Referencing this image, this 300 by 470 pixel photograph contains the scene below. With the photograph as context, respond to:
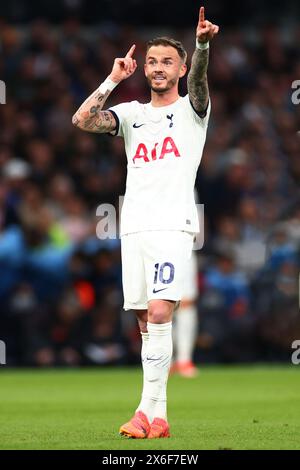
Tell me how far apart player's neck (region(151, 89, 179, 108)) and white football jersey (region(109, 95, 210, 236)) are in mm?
33

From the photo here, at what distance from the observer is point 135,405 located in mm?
11734

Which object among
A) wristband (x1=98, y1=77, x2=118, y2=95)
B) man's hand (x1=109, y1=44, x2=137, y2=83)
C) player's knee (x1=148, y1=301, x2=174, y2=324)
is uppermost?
man's hand (x1=109, y1=44, x2=137, y2=83)

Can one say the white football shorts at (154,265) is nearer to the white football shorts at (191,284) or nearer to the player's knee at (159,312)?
the player's knee at (159,312)

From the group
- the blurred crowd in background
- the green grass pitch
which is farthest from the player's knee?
the blurred crowd in background

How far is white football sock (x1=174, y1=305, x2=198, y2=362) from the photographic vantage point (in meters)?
16.0

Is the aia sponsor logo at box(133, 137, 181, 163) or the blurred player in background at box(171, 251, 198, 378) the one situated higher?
the aia sponsor logo at box(133, 137, 181, 163)

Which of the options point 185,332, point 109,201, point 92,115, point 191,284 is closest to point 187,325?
point 185,332

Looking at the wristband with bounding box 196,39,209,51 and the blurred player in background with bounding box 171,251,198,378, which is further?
the blurred player in background with bounding box 171,251,198,378

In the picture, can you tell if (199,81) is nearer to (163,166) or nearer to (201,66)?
(201,66)

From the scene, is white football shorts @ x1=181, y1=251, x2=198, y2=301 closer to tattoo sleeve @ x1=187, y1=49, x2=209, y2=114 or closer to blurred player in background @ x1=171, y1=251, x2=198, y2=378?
blurred player in background @ x1=171, y1=251, x2=198, y2=378

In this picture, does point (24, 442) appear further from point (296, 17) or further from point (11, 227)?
point (296, 17)

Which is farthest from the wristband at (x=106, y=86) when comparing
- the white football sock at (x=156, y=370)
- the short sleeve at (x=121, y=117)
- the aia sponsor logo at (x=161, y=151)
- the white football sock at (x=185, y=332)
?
the white football sock at (x=185, y=332)

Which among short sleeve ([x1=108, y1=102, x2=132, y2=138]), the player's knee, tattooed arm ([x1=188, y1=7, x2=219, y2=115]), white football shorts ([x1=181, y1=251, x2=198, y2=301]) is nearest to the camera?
tattooed arm ([x1=188, y1=7, x2=219, y2=115])

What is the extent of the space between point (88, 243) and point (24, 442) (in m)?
9.30
